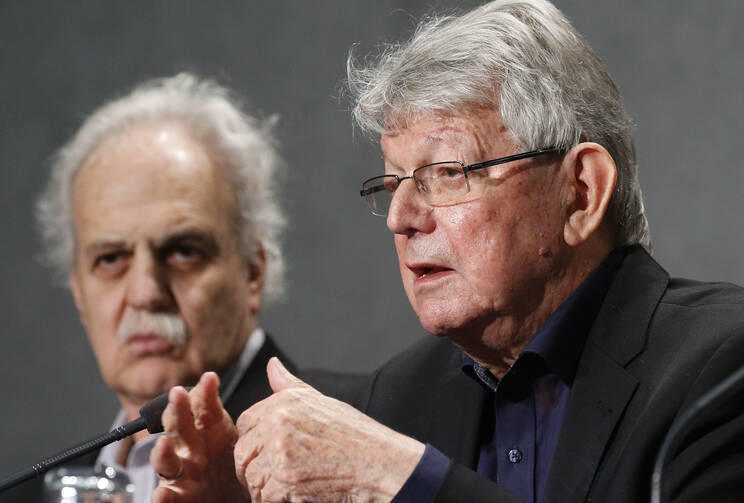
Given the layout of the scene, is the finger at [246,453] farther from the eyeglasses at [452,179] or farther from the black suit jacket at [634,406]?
the eyeglasses at [452,179]

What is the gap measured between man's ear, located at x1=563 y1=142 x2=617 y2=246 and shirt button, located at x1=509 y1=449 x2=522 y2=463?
0.42 metres

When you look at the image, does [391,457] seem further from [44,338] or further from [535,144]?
[44,338]

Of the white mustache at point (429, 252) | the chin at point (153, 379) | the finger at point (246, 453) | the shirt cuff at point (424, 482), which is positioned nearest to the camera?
the shirt cuff at point (424, 482)

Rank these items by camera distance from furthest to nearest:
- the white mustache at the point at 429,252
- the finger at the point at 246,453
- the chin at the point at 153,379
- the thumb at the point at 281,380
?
the chin at the point at 153,379 < the white mustache at the point at 429,252 < the thumb at the point at 281,380 < the finger at the point at 246,453

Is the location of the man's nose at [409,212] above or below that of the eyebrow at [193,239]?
below

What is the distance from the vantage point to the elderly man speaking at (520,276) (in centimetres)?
175

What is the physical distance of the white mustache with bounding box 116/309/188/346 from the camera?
2.88m

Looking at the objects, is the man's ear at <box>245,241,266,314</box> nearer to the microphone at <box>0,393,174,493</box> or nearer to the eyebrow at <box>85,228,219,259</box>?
the eyebrow at <box>85,228,219,259</box>

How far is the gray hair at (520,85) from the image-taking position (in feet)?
6.32

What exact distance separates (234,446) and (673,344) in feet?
2.76

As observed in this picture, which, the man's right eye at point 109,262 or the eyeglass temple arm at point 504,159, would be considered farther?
the man's right eye at point 109,262

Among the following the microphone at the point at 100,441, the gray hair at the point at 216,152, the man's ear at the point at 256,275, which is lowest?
the microphone at the point at 100,441

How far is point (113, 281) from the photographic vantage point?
2984 millimetres

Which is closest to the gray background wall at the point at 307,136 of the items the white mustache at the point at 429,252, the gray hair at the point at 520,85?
the gray hair at the point at 520,85
